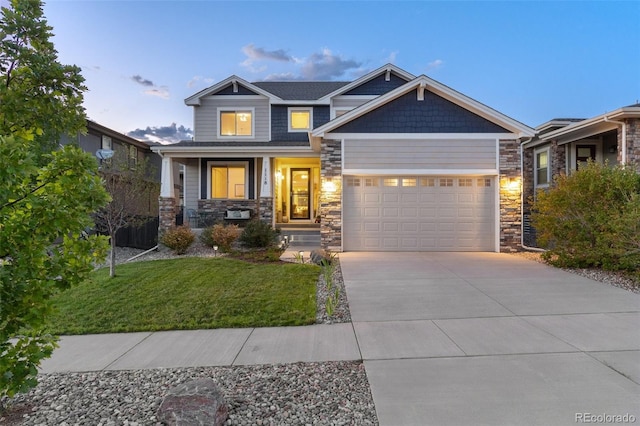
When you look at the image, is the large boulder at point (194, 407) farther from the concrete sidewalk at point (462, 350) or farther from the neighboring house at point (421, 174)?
the neighboring house at point (421, 174)

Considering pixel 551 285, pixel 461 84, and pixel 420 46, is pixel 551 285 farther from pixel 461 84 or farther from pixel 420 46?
pixel 461 84

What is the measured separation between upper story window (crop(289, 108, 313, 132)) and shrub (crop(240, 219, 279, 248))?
569cm

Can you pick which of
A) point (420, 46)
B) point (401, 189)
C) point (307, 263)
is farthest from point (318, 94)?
point (307, 263)

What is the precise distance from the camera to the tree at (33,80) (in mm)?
2848

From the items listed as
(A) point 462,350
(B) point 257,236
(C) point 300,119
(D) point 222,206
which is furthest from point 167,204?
(A) point 462,350

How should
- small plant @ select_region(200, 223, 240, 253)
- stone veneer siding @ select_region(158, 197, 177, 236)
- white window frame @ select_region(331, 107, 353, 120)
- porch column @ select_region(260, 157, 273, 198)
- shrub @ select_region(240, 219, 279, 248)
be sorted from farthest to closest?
white window frame @ select_region(331, 107, 353, 120)
porch column @ select_region(260, 157, 273, 198)
stone veneer siding @ select_region(158, 197, 177, 236)
shrub @ select_region(240, 219, 279, 248)
small plant @ select_region(200, 223, 240, 253)

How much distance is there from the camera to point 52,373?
346 centimetres

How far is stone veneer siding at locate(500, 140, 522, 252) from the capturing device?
10344 mm

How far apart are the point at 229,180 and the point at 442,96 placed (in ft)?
29.4

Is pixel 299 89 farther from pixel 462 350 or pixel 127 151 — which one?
pixel 462 350

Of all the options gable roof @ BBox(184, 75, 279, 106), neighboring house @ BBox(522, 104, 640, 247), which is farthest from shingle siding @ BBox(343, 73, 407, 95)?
neighboring house @ BBox(522, 104, 640, 247)

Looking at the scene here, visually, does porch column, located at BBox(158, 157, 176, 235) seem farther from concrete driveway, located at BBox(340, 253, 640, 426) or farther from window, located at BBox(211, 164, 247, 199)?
concrete driveway, located at BBox(340, 253, 640, 426)

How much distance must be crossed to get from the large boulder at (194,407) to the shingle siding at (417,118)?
8933 millimetres

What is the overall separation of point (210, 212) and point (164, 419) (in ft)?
38.9
